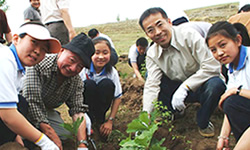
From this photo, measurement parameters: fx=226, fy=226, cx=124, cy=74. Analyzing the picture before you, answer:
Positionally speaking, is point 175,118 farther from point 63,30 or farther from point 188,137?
point 63,30

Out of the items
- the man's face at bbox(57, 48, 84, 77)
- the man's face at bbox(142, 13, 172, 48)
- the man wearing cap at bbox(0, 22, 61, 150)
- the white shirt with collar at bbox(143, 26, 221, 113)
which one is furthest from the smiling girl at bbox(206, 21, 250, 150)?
the man wearing cap at bbox(0, 22, 61, 150)

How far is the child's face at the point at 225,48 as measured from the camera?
6.47 feet

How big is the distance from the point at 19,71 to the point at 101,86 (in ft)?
3.83

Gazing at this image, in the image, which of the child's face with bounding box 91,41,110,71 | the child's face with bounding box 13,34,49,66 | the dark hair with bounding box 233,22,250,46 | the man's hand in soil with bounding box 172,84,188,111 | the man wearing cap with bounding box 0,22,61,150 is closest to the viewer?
the man wearing cap with bounding box 0,22,61,150

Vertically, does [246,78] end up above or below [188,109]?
above

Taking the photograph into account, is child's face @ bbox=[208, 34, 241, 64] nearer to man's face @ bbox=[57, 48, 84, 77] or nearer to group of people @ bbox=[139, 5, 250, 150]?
group of people @ bbox=[139, 5, 250, 150]

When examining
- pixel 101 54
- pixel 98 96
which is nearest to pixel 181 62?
pixel 101 54

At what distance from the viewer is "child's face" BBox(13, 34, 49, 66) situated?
5.73 ft

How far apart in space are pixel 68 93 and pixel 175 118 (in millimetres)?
1494

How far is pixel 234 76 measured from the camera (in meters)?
2.08

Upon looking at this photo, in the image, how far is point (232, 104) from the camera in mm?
1929

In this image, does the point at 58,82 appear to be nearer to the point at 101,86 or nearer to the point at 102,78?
the point at 101,86

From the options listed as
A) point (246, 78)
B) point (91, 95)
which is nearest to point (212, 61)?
point (246, 78)

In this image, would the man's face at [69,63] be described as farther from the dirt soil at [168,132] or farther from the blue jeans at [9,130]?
the dirt soil at [168,132]
